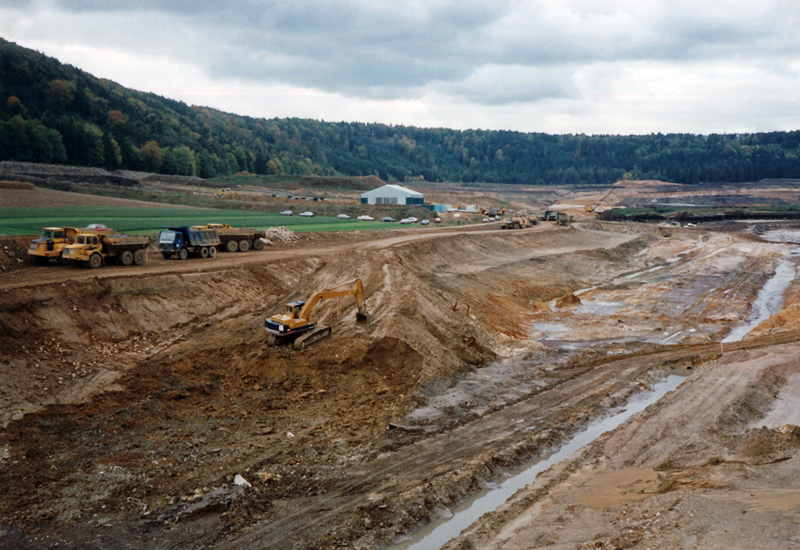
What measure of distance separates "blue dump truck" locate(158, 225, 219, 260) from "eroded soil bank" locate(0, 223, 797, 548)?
2.05 m

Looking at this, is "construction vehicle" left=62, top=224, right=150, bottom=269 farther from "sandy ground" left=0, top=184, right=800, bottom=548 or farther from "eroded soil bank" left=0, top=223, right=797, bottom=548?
"eroded soil bank" left=0, top=223, right=797, bottom=548

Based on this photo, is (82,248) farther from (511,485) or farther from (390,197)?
(390,197)

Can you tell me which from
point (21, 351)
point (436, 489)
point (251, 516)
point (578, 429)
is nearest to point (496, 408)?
point (578, 429)

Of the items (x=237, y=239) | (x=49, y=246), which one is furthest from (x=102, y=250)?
(x=237, y=239)

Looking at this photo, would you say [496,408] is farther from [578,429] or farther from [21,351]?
[21,351]

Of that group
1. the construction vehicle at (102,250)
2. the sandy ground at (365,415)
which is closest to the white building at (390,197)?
the sandy ground at (365,415)

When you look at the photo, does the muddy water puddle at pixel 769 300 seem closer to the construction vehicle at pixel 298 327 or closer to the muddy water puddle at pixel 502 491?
the muddy water puddle at pixel 502 491

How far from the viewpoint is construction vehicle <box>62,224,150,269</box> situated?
96.8 feet

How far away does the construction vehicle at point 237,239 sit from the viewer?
3975 centimetres

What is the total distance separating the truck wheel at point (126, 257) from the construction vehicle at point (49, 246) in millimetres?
2760

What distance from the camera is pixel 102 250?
101 ft

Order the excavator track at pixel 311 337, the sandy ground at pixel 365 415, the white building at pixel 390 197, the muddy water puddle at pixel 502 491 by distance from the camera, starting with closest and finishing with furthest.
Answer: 1. the sandy ground at pixel 365 415
2. the muddy water puddle at pixel 502 491
3. the excavator track at pixel 311 337
4. the white building at pixel 390 197

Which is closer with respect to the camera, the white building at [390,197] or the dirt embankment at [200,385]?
the dirt embankment at [200,385]

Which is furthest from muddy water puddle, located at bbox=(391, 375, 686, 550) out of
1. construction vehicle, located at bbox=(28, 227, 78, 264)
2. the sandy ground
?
construction vehicle, located at bbox=(28, 227, 78, 264)
